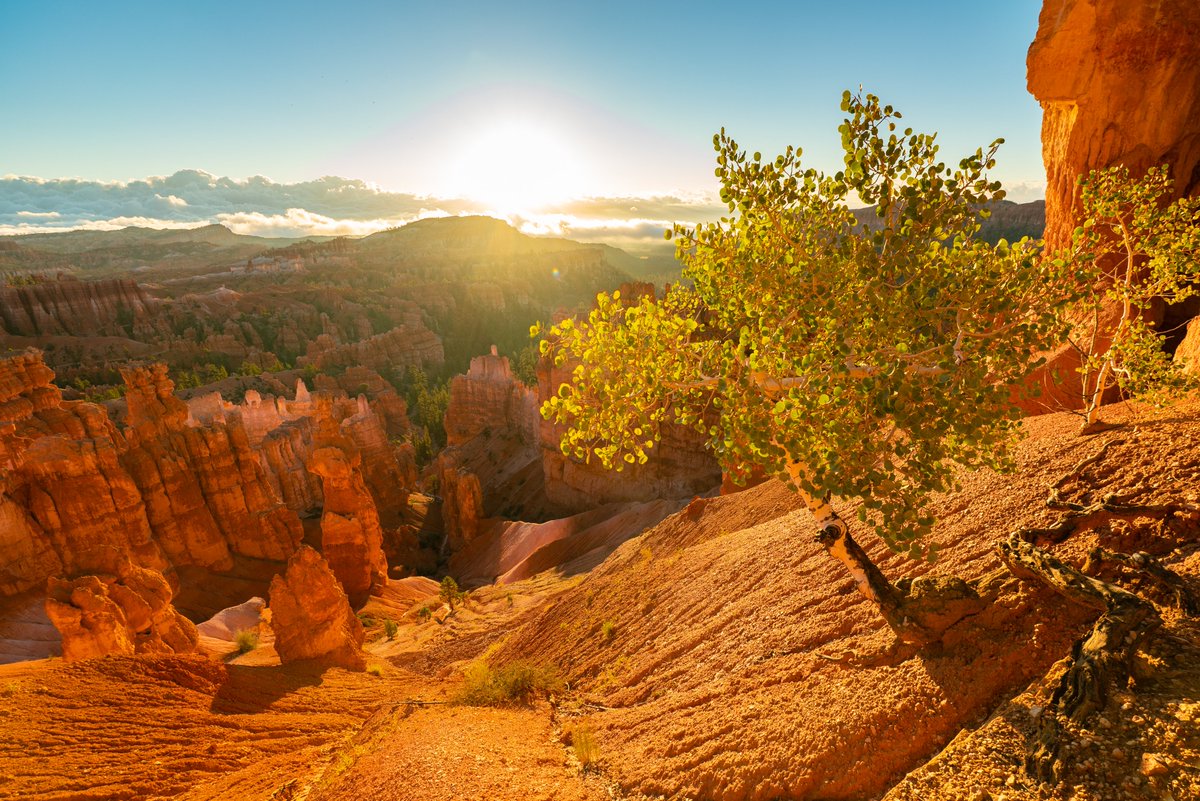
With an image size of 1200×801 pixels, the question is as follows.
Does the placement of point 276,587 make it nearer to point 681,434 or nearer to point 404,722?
point 404,722

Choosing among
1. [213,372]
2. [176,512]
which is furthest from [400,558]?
[213,372]

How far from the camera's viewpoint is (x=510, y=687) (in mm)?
12453

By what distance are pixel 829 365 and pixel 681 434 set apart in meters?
32.5

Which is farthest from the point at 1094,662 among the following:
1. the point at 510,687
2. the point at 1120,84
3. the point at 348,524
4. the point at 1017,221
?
the point at 1017,221

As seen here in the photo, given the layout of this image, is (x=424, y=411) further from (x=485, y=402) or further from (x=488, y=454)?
(x=488, y=454)

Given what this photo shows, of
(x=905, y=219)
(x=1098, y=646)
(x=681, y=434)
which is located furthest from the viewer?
(x=681, y=434)

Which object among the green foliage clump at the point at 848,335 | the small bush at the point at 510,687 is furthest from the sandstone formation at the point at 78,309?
the green foliage clump at the point at 848,335

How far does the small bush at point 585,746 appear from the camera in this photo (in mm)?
Answer: 8508

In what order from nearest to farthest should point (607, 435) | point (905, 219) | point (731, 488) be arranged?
point (905, 219), point (607, 435), point (731, 488)

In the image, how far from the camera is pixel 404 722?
1170 cm

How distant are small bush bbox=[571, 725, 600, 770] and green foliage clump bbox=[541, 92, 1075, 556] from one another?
560cm

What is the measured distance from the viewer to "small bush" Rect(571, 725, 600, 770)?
8.51 metres

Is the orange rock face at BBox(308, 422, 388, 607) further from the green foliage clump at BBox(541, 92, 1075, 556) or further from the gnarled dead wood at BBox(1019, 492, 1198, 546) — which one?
the gnarled dead wood at BBox(1019, 492, 1198, 546)

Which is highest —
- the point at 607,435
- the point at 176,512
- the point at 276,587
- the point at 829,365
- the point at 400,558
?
the point at 829,365
